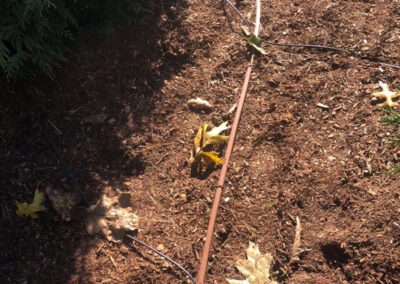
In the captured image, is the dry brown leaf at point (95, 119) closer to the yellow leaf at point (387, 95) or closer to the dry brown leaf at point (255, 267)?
the dry brown leaf at point (255, 267)

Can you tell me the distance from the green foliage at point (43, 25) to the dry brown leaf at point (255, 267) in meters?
2.32

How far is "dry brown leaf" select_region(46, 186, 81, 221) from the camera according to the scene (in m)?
2.61

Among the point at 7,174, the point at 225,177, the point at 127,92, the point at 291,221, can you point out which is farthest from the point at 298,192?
the point at 7,174

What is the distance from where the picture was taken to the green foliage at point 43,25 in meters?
2.71

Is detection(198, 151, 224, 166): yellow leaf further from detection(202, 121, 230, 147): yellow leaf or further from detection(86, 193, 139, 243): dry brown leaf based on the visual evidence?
detection(86, 193, 139, 243): dry brown leaf

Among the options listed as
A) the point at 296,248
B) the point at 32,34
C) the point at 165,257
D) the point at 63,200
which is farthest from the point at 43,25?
the point at 296,248

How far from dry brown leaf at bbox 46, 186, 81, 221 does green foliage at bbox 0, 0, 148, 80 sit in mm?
1007

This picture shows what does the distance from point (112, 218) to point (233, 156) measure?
1.15 metres

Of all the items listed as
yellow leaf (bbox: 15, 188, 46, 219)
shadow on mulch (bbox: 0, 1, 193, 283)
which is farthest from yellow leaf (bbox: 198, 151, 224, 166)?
yellow leaf (bbox: 15, 188, 46, 219)

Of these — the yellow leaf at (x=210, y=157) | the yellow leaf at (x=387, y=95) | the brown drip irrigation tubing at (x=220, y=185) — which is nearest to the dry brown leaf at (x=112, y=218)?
the brown drip irrigation tubing at (x=220, y=185)

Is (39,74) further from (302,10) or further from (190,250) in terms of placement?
(302,10)

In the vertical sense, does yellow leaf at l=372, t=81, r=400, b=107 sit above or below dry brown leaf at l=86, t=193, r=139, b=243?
above

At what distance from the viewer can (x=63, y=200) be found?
2652 mm

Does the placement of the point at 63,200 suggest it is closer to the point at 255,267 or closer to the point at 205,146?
the point at 205,146
